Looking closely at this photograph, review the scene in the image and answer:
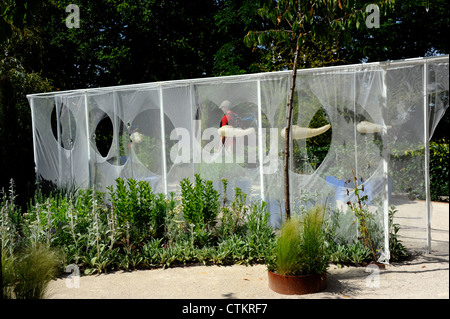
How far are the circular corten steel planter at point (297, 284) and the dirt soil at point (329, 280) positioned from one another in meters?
0.05

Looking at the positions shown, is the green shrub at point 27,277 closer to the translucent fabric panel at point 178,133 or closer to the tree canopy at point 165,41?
the translucent fabric panel at point 178,133

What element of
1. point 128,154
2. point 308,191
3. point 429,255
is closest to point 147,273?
point 308,191

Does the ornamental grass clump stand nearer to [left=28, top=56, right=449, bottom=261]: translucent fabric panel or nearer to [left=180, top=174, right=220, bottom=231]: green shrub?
[left=28, top=56, right=449, bottom=261]: translucent fabric panel

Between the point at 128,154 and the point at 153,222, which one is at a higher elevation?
the point at 128,154

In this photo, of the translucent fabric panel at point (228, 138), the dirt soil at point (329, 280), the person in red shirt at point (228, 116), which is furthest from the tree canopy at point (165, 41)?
the dirt soil at point (329, 280)

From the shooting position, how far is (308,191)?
18.1 ft

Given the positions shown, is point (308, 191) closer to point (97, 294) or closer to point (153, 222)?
point (153, 222)

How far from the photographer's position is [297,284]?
385cm

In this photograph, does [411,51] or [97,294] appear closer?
[97,294]

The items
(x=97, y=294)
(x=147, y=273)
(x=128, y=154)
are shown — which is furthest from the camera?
(x=128, y=154)

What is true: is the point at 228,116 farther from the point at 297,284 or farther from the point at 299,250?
the point at 297,284

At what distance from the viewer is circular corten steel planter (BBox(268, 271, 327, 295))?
3840 millimetres

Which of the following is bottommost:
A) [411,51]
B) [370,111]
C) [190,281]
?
[190,281]
